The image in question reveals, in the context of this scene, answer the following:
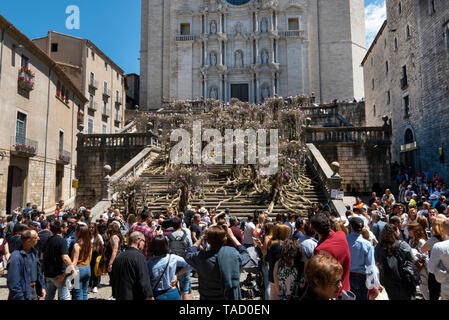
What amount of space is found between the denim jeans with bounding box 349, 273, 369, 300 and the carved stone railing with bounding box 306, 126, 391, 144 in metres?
12.3

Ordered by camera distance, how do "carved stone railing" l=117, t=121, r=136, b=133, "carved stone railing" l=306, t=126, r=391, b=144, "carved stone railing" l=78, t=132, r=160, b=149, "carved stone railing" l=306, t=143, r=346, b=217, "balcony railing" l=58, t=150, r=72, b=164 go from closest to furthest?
"carved stone railing" l=306, t=143, r=346, b=217
"carved stone railing" l=306, t=126, r=391, b=144
"carved stone railing" l=78, t=132, r=160, b=149
"carved stone railing" l=117, t=121, r=136, b=133
"balcony railing" l=58, t=150, r=72, b=164

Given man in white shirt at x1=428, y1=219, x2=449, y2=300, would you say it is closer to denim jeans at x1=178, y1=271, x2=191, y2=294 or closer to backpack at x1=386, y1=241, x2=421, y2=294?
backpack at x1=386, y1=241, x2=421, y2=294

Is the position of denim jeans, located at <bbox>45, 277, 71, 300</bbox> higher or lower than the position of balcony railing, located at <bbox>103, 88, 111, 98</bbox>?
lower

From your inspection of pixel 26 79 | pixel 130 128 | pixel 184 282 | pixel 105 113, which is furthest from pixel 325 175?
pixel 105 113

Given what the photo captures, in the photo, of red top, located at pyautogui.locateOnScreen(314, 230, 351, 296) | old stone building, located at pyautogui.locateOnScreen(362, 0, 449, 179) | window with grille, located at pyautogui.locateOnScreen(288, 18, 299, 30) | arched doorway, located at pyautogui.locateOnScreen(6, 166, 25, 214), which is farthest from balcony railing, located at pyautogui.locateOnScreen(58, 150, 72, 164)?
window with grille, located at pyautogui.locateOnScreen(288, 18, 299, 30)

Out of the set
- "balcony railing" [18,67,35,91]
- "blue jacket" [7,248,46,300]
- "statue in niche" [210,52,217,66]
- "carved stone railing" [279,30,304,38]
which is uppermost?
"carved stone railing" [279,30,304,38]

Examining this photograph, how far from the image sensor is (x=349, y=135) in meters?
15.8

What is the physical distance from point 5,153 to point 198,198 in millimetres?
12411

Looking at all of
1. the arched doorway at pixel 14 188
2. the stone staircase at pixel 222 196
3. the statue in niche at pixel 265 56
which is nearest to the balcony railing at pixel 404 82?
the stone staircase at pixel 222 196

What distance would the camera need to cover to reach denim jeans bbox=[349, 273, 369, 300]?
408 centimetres

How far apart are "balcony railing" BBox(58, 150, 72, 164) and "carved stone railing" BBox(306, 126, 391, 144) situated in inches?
710

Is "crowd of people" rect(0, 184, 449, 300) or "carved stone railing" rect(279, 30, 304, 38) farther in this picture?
"carved stone railing" rect(279, 30, 304, 38)

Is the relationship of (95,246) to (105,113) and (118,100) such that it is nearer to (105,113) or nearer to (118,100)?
(105,113)

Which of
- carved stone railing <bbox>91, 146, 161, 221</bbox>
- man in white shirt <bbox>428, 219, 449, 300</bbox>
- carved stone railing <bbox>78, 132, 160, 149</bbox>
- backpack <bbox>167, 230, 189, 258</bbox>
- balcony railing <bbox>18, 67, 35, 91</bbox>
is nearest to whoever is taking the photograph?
man in white shirt <bbox>428, 219, 449, 300</bbox>
